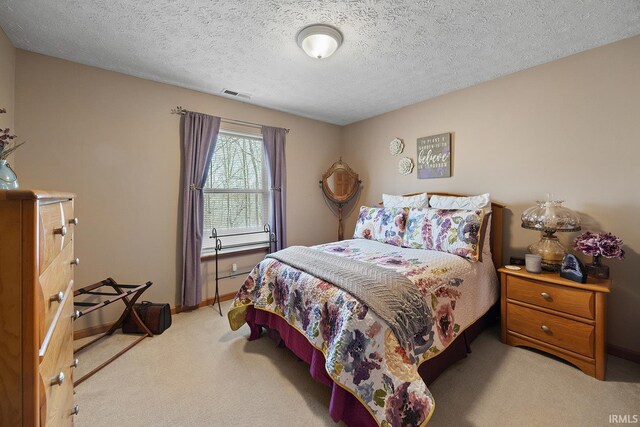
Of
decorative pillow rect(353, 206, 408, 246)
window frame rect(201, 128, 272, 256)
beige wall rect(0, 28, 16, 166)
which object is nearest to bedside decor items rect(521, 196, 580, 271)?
decorative pillow rect(353, 206, 408, 246)

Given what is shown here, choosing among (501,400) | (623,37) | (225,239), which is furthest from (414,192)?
(225,239)

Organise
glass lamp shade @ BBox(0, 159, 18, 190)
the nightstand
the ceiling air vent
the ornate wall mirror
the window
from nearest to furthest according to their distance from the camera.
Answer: glass lamp shade @ BBox(0, 159, 18, 190) < the nightstand < the ceiling air vent < the window < the ornate wall mirror

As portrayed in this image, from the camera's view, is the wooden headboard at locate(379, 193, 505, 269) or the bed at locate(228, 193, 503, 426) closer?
the bed at locate(228, 193, 503, 426)

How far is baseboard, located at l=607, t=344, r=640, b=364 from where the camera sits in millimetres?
1928

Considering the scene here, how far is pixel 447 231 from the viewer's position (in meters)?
2.35

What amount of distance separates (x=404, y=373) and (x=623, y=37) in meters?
2.85

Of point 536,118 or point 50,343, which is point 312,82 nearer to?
point 536,118

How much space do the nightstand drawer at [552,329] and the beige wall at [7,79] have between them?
4092 millimetres

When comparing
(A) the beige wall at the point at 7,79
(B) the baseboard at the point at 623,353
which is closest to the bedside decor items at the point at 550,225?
(B) the baseboard at the point at 623,353

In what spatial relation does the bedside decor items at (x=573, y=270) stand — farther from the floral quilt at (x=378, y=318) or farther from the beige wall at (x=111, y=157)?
the beige wall at (x=111, y=157)

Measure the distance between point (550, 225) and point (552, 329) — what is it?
78cm

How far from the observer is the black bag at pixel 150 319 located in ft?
7.67

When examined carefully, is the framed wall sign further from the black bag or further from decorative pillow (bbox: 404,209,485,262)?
the black bag

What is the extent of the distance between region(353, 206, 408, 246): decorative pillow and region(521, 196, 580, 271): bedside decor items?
1051mm
